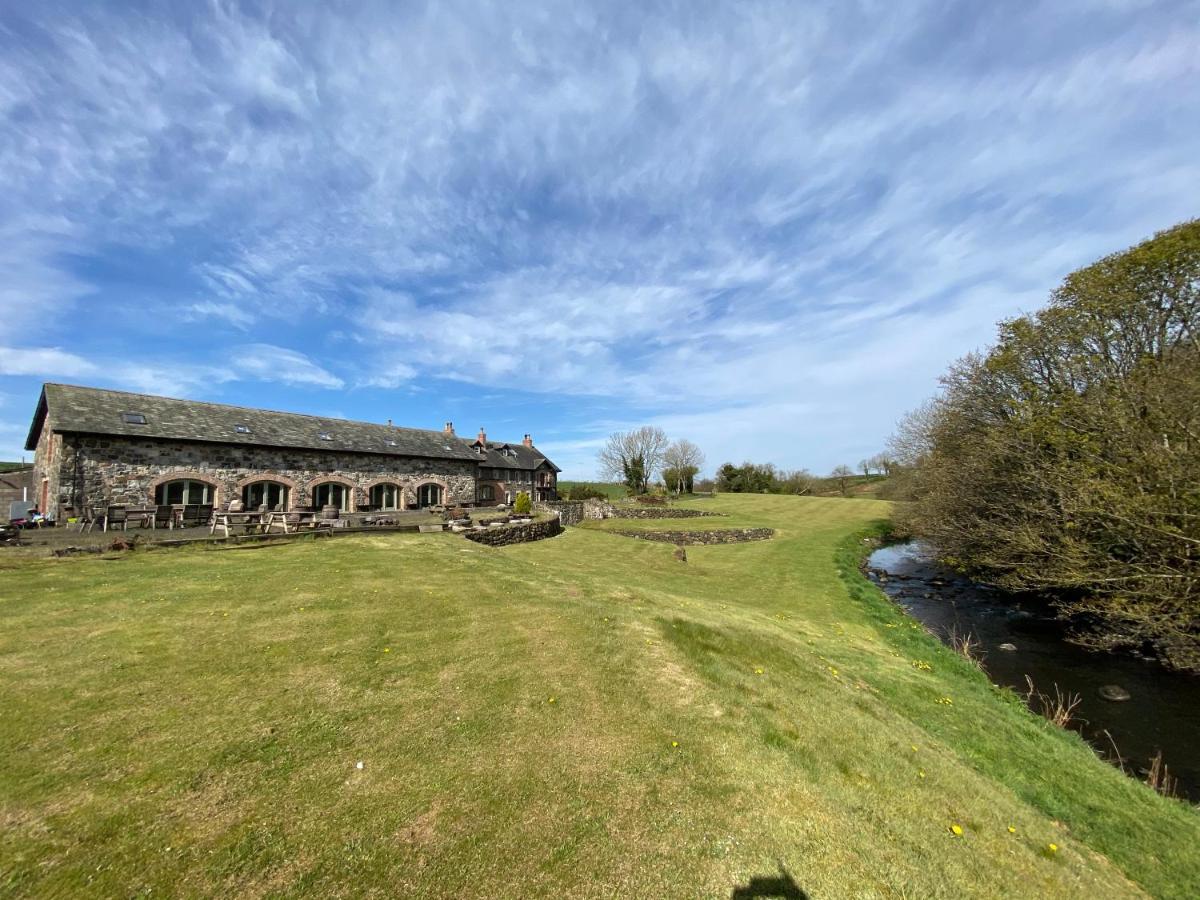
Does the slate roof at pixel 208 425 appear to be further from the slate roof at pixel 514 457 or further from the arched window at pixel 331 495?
the slate roof at pixel 514 457

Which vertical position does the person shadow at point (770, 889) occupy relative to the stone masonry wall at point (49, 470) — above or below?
below

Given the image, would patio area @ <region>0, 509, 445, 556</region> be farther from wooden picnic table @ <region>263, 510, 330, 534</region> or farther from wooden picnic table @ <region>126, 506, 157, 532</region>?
wooden picnic table @ <region>126, 506, 157, 532</region>

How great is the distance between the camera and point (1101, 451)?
13.5m

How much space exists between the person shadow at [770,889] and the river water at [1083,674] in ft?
30.5

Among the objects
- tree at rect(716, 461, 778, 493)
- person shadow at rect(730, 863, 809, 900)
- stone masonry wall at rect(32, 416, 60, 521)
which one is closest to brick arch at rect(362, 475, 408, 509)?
stone masonry wall at rect(32, 416, 60, 521)

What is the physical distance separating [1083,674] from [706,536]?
19.7 metres

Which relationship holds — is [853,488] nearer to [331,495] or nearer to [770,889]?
[331,495]

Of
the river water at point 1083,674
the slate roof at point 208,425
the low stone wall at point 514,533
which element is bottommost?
the river water at point 1083,674

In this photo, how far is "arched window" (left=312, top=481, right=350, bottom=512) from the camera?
91.5 feet

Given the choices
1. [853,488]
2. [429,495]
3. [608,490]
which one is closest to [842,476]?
[853,488]

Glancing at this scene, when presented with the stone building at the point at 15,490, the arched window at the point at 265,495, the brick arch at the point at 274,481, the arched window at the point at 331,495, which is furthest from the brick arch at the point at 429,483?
the stone building at the point at 15,490

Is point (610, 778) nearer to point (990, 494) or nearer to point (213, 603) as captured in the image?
point (213, 603)

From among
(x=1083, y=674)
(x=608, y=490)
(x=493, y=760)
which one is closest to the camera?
(x=493, y=760)

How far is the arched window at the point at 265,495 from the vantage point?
25.0 metres
